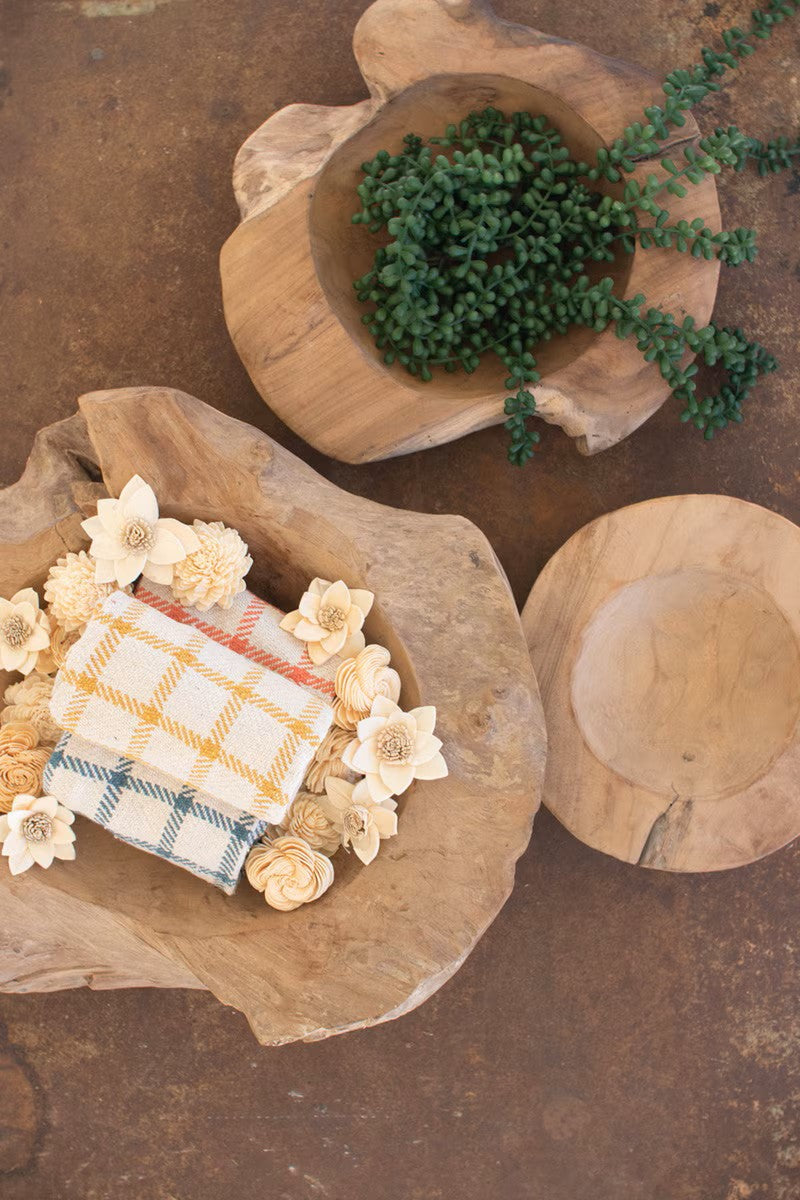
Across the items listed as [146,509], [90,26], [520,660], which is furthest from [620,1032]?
[90,26]

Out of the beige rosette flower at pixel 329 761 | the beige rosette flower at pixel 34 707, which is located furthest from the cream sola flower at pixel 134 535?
the beige rosette flower at pixel 329 761

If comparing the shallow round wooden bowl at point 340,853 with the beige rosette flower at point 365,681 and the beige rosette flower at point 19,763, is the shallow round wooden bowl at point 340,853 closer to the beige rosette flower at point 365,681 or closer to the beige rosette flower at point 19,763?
the beige rosette flower at point 365,681

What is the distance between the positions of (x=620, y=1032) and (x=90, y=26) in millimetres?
3049

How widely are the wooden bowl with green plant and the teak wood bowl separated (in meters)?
0.27

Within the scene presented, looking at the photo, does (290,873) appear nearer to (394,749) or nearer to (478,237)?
(394,749)

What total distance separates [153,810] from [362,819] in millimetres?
435

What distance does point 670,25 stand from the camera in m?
2.41

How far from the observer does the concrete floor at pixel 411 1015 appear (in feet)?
8.08

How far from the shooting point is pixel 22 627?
73.2 inches

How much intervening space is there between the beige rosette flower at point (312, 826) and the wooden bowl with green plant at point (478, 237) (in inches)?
30.1

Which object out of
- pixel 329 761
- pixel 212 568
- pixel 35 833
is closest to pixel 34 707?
pixel 35 833

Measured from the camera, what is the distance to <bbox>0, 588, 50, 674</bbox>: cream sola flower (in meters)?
1.86

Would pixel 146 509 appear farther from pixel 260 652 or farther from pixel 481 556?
pixel 481 556

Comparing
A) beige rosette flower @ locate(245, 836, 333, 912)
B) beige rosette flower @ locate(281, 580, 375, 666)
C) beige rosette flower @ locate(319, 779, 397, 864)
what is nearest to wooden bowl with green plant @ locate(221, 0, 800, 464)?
beige rosette flower @ locate(281, 580, 375, 666)
